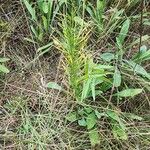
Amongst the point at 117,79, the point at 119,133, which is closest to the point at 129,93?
the point at 117,79

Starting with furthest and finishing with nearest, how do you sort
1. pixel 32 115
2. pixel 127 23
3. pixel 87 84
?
pixel 127 23 → pixel 32 115 → pixel 87 84

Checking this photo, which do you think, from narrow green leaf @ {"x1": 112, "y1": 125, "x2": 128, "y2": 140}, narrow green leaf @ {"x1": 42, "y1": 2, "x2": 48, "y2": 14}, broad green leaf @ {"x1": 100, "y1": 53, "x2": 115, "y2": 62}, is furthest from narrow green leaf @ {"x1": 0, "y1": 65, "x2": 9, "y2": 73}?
narrow green leaf @ {"x1": 112, "y1": 125, "x2": 128, "y2": 140}

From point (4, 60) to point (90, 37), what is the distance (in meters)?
0.47

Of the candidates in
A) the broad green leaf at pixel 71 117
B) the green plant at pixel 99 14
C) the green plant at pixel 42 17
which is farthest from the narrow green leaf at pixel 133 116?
the green plant at pixel 42 17

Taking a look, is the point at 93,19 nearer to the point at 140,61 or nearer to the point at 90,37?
the point at 90,37

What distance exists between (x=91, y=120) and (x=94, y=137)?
0.28ft

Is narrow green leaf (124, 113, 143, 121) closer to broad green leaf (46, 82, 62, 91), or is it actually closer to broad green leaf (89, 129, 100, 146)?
broad green leaf (89, 129, 100, 146)

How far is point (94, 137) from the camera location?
1.89m

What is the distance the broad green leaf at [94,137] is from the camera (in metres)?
1.87

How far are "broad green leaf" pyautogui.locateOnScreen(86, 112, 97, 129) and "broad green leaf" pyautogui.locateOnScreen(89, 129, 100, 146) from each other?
3 cm

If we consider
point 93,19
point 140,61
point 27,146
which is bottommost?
point 27,146

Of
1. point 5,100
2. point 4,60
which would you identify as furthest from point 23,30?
point 5,100

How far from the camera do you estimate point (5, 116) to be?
A: 1986mm

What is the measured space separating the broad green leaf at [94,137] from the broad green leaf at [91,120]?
3cm
